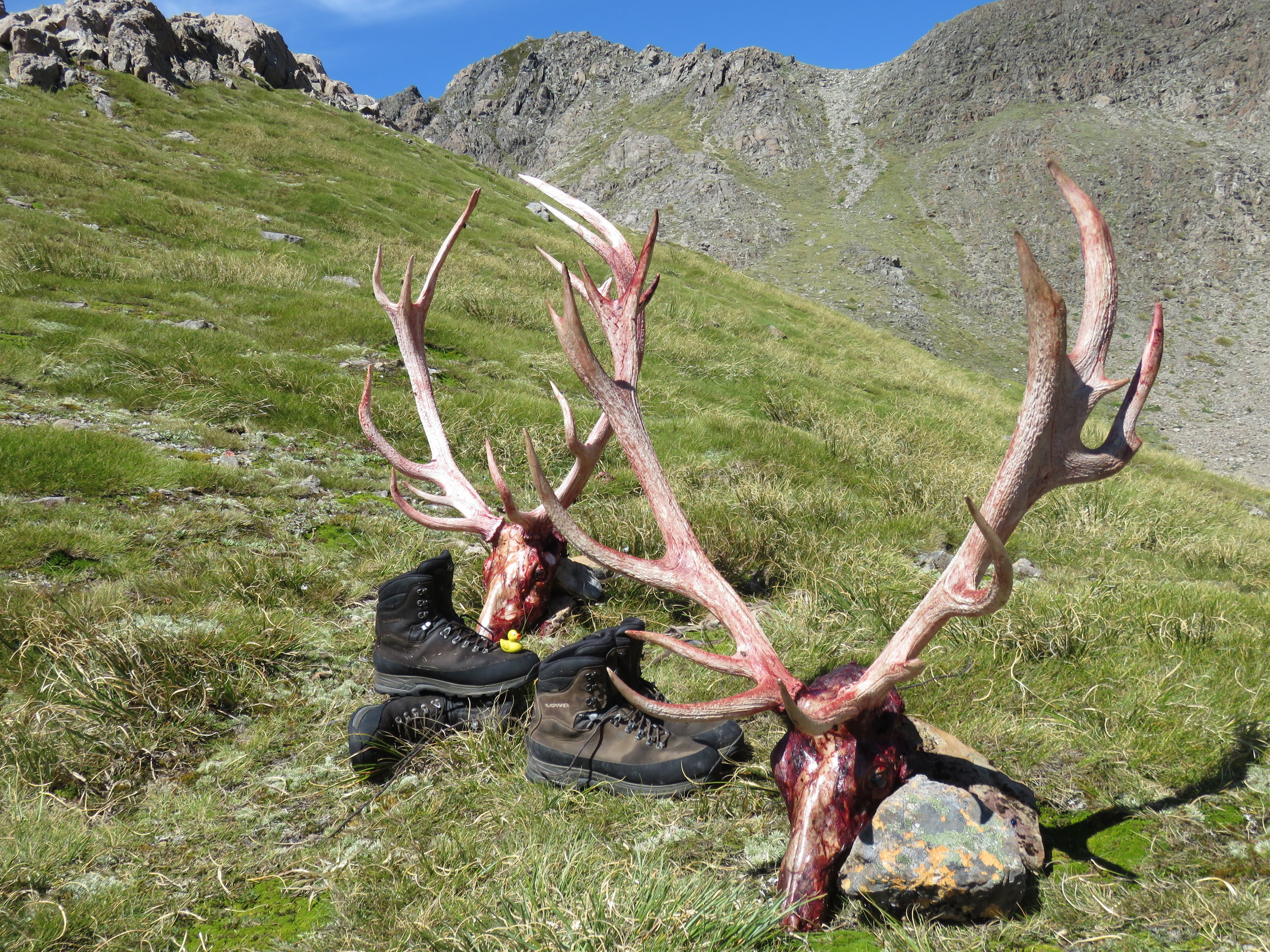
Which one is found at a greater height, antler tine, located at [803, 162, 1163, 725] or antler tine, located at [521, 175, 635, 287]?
antler tine, located at [521, 175, 635, 287]

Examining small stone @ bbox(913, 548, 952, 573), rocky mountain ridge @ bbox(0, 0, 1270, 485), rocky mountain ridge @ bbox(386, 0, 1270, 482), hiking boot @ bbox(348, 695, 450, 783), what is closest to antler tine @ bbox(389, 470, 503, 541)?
hiking boot @ bbox(348, 695, 450, 783)

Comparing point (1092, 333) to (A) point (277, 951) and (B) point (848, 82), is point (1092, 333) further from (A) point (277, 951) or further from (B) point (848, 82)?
(B) point (848, 82)

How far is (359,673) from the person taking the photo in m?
4.17

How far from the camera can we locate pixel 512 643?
3910 millimetres

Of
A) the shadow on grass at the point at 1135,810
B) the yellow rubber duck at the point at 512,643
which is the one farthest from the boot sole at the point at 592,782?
the shadow on grass at the point at 1135,810

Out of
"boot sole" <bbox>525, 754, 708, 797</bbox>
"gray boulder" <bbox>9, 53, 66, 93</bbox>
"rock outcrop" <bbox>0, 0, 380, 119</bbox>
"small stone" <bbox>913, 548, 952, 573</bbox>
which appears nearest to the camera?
"boot sole" <bbox>525, 754, 708, 797</bbox>

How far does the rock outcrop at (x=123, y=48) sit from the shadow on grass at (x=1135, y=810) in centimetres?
3661

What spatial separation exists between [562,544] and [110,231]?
14.9 meters

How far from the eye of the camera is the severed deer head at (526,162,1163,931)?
2.08 meters

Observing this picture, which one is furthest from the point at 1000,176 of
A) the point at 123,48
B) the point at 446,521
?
the point at 446,521

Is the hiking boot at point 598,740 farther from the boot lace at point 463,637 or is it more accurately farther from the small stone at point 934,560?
the small stone at point 934,560

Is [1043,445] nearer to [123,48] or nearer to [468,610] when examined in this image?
[468,610]

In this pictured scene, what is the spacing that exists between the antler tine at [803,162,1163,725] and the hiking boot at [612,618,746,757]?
85 centimetres

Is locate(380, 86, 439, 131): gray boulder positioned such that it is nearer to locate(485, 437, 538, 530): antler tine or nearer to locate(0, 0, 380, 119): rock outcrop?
locate(0, 0, 380, 119): rock outcrop
